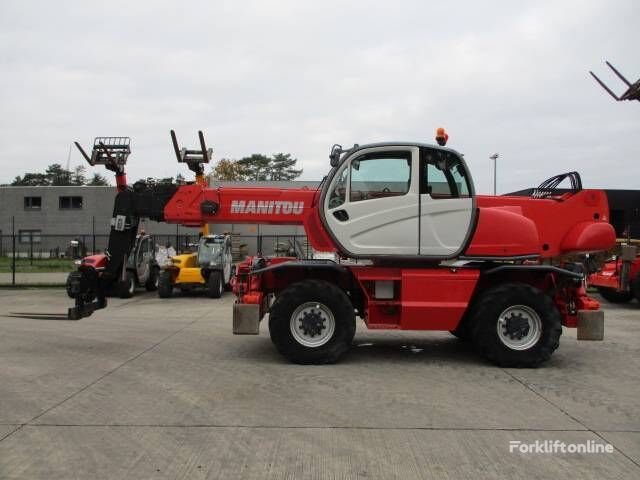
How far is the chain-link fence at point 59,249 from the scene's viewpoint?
2344cm

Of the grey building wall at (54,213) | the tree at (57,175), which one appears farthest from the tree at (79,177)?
the grey building wall at (54,213)

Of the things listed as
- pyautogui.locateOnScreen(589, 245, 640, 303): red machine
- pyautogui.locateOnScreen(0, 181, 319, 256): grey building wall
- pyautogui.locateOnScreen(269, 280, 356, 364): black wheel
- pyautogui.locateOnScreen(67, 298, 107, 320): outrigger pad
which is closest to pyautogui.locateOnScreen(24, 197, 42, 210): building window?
pyautogui.locateOnScreen(0, 181, 319, 256): grey building wall

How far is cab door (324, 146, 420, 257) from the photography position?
7.47 m

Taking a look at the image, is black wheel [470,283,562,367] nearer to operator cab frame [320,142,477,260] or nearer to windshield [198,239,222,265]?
operator cab frame [320,142,477,260]

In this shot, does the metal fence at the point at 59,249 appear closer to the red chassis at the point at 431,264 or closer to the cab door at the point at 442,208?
the red chassis at the point at 431,264

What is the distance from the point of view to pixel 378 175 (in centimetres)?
759

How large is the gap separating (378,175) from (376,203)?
0.39 meters

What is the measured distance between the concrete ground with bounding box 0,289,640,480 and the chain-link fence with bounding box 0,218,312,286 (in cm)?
1073

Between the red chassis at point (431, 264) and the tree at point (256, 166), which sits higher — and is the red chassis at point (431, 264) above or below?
below

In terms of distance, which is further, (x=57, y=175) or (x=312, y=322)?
(x=57, y=175)

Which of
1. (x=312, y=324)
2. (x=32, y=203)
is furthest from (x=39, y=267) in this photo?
(x=312, y=324)

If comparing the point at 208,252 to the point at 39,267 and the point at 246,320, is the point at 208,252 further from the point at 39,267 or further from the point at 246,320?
the point at 39,267

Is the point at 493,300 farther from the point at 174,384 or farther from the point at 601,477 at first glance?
the point at 174,384

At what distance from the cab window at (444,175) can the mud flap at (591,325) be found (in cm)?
226
